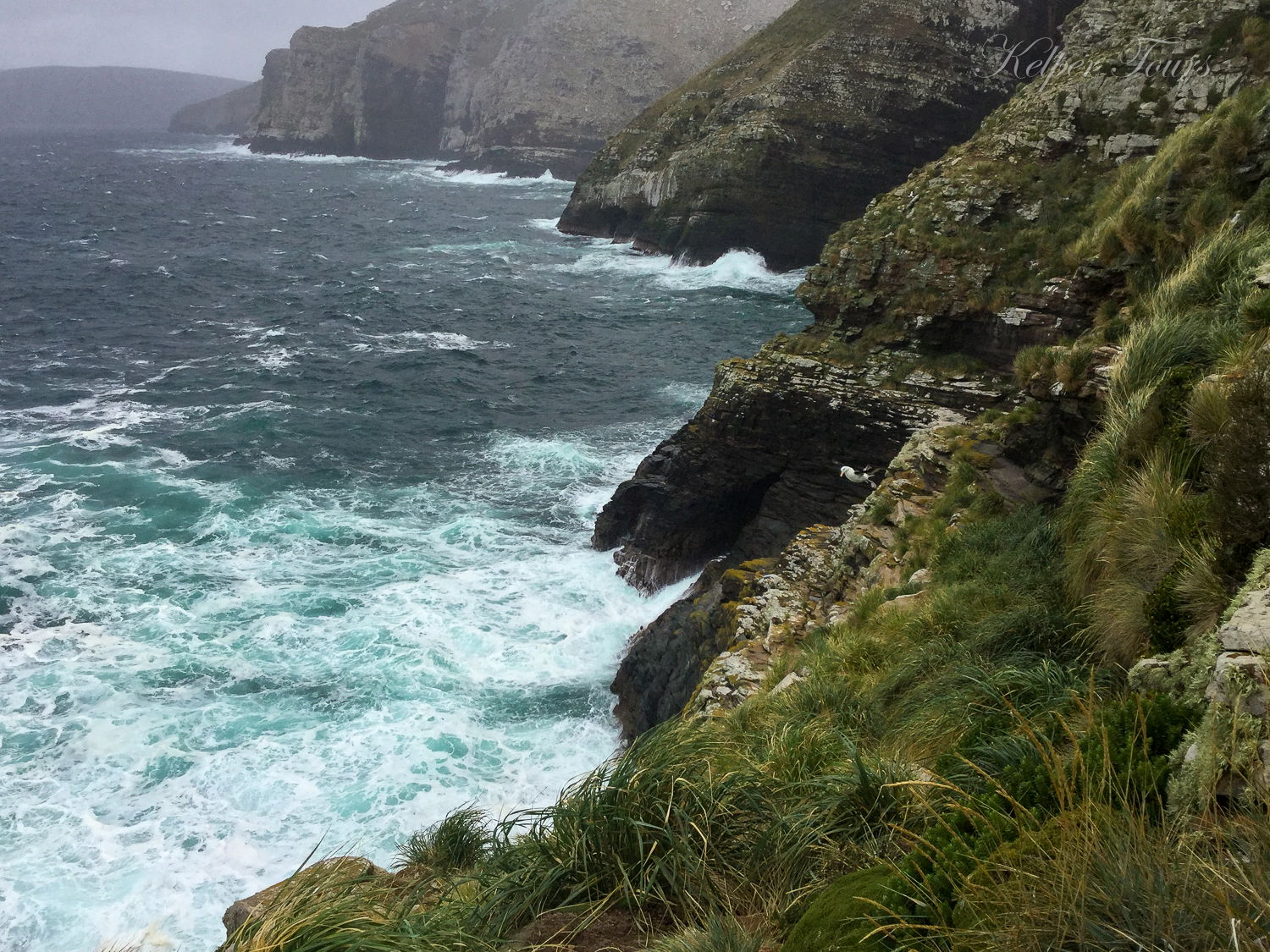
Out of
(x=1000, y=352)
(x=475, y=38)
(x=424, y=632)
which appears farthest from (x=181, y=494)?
(x=475, y=38)

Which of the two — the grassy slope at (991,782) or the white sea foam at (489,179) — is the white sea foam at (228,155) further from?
the grassy slope at (991,782)

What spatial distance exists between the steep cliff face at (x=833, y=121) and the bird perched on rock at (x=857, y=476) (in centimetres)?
3556

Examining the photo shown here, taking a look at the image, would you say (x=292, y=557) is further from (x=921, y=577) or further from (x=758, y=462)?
(x=921, y=577)

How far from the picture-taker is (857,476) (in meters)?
17.5

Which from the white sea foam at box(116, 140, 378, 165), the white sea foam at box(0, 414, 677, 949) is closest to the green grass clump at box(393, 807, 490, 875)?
the white sea foam at box(0, 414, 677, 949)

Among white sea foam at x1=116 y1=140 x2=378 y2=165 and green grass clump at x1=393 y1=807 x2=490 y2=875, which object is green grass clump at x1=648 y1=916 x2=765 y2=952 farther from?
white sea foam at x1=116 y1=140 x2=378 y2=165

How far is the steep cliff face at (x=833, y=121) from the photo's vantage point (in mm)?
49656

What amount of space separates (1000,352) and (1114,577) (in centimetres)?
1247

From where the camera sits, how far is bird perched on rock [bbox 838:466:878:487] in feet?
53.8

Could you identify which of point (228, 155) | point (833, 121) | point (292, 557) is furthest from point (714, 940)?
point (228, 155)

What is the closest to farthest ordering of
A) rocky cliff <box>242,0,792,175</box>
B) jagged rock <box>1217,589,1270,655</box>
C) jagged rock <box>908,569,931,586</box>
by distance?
1. jagged rock <box>1217,589,1270,655</box>
2. jagged rock <box>908,569,931,586</box>
3. rocky cliff <box>242,0,792,175</box>

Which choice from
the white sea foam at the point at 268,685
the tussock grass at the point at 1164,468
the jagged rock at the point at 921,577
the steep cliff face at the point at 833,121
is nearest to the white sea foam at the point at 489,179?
the steep cliff face at the point at 833,121

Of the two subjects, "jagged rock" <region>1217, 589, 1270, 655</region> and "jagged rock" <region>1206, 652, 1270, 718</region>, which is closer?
"jagged rock" <region>1206, 652, 1270, 718</region>

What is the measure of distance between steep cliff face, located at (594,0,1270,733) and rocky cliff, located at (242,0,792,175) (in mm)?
101499
